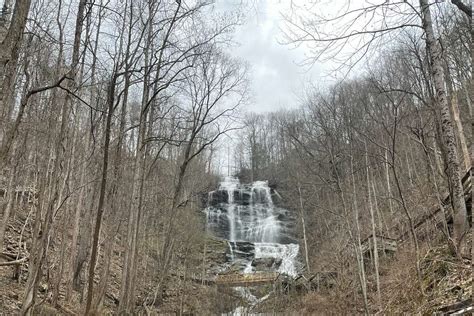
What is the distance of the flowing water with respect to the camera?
25550mm

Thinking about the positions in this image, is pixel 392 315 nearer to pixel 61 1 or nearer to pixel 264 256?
pixel 61 1

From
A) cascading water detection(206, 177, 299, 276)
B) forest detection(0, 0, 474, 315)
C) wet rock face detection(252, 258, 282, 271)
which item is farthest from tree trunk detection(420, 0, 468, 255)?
wet rock face detection(252, 258, 282, 271)

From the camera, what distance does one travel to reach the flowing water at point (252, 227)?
2555 centimetres

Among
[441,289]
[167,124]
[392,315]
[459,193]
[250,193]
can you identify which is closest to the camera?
[441,289]

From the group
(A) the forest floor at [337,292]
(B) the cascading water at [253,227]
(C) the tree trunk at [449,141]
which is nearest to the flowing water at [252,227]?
(B) the cascading water at [253,227]

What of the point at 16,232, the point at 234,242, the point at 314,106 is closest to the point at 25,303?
the point at 314,106

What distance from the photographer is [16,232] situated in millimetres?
12406

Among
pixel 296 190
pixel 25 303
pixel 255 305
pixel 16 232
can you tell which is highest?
pixel 296 190

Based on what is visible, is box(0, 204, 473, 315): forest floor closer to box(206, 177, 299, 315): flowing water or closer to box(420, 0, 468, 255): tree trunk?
box(420, 0, 468, 255): tree trunk

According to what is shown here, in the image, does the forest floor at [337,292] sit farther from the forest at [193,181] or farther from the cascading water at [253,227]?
the cascading water at [253,227]

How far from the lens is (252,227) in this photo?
31.9 meters

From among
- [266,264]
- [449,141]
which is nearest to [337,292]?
[449,141]

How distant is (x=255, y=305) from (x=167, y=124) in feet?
30.7

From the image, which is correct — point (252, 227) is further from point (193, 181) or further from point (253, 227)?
point (193, 181)
